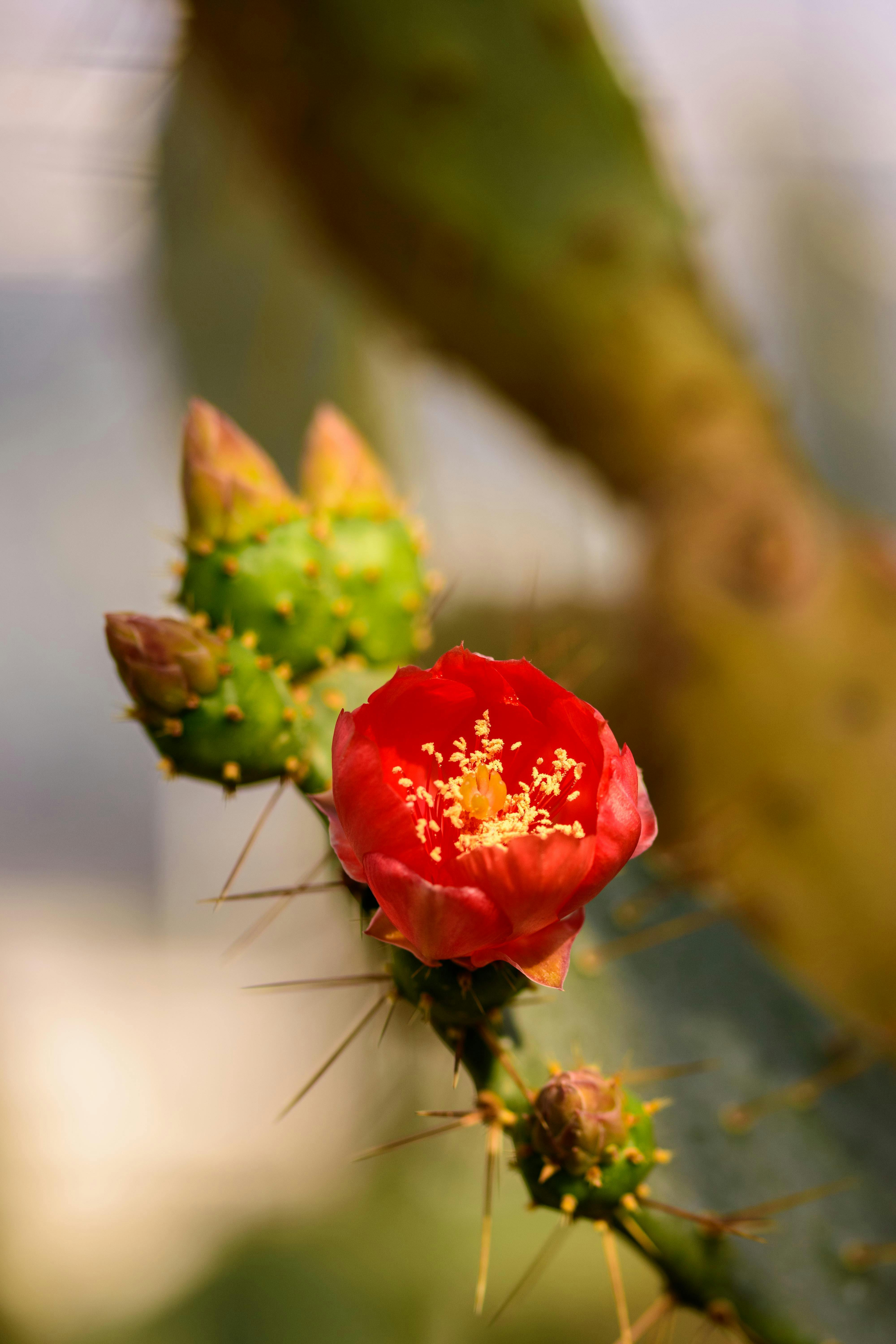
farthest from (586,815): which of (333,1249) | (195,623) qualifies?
(333,1249)

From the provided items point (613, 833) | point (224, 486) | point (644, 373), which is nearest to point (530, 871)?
point (613, 833)

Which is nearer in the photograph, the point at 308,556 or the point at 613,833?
the point at 613,833

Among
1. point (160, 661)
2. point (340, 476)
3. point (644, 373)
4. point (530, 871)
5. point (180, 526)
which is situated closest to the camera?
point (530, 871)

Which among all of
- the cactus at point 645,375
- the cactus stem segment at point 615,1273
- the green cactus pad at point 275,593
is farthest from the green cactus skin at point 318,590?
the cactus at point 645,375

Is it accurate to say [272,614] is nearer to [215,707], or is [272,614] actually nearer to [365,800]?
[215,707]

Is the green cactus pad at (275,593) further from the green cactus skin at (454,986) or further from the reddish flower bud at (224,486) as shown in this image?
the green cactus skin at (454,986)

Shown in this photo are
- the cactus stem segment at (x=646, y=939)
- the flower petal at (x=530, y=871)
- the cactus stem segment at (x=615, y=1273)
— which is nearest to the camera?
the flower petal at (x=530, y=871)

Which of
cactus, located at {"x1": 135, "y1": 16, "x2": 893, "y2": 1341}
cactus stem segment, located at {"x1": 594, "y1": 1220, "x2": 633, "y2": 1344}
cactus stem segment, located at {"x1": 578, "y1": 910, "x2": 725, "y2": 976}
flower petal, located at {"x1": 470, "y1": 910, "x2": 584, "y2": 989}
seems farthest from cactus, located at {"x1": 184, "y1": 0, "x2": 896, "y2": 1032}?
flower petal, located at {"x1": 470, "y1": 910, "x2": 584, "y2": 989}

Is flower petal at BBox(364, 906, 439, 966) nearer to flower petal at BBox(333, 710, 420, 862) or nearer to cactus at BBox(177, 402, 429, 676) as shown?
flower petal at BBox(333, 710, 420, 862)
